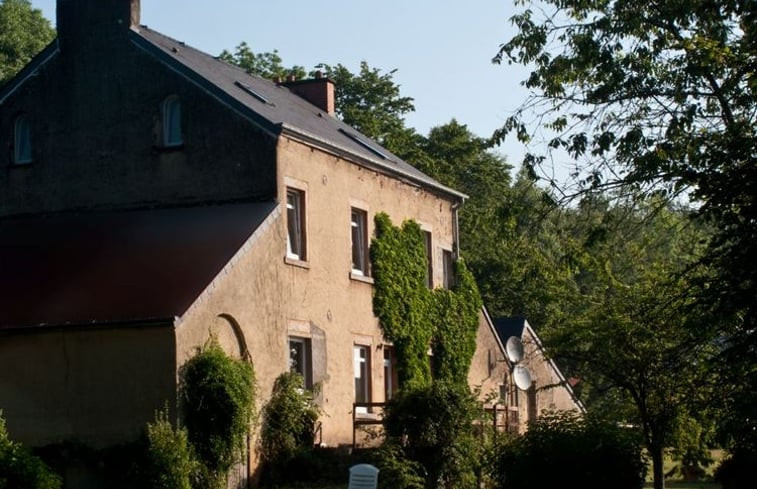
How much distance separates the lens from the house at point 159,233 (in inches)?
1025

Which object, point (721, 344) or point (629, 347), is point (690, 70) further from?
point (629, 347)

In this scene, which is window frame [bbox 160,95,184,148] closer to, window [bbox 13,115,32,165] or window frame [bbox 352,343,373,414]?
window [bbox 13,115,32,165]

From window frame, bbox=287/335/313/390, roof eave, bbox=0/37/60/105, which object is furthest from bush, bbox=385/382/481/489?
roof eave, bbox=0/37/60/105

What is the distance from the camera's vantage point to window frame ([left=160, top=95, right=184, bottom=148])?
31.3 metres

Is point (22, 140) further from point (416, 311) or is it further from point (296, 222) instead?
point (416, 311)

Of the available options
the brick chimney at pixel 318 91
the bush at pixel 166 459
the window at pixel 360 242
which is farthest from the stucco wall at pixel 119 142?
the brick chimney at pixel 318 91

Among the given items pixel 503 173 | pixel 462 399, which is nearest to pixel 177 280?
pixel 462 399

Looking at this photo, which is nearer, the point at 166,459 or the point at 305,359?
the point at 166,459

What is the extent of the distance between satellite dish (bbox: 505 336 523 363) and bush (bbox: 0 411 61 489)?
21.3 m

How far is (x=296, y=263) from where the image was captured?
30.5 m

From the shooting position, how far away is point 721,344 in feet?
65.8

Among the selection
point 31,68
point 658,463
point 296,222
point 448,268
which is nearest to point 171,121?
point 296,222

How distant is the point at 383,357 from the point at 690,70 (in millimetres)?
16428

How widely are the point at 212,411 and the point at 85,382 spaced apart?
2.51 meters
